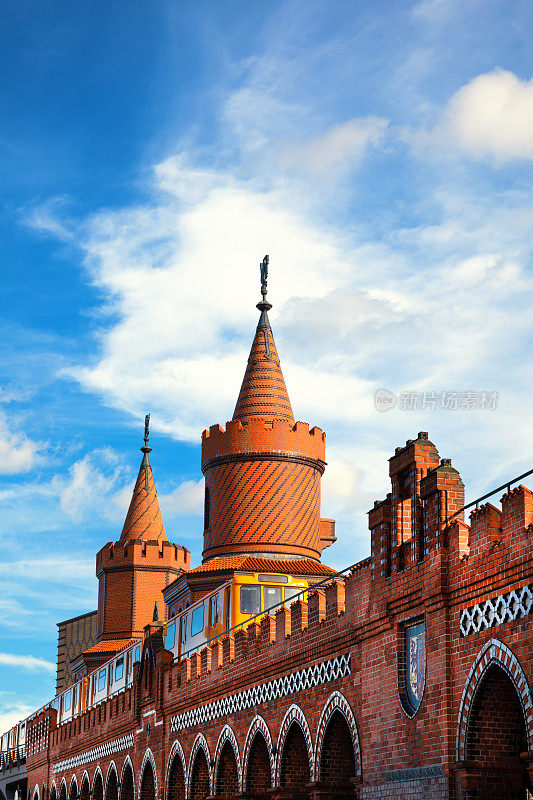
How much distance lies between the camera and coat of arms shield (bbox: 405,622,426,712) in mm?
14766

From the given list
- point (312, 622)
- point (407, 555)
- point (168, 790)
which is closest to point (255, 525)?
point (168, 790)

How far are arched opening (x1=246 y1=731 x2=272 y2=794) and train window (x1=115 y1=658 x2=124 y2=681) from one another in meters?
19.9

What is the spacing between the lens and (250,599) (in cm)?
2981

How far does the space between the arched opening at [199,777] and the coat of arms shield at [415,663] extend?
40.2ft

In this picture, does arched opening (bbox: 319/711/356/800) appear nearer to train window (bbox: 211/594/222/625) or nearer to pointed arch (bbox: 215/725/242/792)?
pointed arch (bbox: 215/725/242/792)

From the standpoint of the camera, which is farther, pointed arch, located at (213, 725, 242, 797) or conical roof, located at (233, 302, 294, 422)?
conical roof, located at (233, 302, 294, 422)

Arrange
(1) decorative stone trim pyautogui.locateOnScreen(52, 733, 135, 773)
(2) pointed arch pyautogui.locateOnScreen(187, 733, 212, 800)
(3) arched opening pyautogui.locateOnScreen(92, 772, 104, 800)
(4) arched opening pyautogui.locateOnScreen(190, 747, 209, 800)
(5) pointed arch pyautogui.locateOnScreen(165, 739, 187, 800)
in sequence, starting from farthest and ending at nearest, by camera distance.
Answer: (3) arched opening pyautogui.locateOnScreen(92, 772, 104, 800) < (1) decorative stone trim pyautogui.locateOnScreen(52, 733, 135, 773) < (5) pointed arch pyautogui.locateOnScreen(165, 739, 187, 800) < (4) arched opening pyautogui.locateOnScreen(190, 747, 209, 800) < (2) pointed arch pyautogui.locateOnScreen(187, 733, 212, 800)

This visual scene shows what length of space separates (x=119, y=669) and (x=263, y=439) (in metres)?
11.7

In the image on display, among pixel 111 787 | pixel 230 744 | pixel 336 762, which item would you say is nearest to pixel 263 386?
pixel 111 787

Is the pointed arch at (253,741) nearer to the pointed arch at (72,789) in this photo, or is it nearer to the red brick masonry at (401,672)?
the red brick masonry at (401,672)

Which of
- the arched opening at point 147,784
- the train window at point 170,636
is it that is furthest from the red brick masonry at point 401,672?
the train window at point 170,636

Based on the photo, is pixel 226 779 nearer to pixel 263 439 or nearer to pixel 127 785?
pixel 127 785

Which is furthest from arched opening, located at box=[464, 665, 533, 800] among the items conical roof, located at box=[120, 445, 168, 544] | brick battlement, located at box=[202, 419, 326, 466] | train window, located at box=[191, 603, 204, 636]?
conical roof, located at box=[120, 445, 168, 544]

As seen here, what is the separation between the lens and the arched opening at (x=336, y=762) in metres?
18.3
